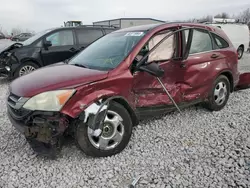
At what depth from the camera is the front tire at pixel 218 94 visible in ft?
13.7

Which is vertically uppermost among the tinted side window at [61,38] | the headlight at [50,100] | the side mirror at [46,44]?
the tinted side window at [61,38]

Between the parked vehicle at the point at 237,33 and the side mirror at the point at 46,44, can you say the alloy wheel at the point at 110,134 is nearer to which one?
the side mirror at the point at 46,44

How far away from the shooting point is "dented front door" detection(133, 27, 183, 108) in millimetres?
3182

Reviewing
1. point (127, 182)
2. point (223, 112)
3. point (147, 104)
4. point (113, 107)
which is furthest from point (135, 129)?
point (223, 112)

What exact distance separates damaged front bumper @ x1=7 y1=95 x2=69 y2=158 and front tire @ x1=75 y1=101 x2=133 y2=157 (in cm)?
22

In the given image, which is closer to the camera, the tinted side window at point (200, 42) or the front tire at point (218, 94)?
the tinted side window at point (200, 42)

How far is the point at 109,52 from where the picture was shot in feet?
11.2

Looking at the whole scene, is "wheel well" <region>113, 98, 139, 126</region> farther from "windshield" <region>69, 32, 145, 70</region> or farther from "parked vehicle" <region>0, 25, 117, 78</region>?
"parked vehicle" <region>0, 25, 117, 78</region>

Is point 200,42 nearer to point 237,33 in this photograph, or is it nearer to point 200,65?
point 200,65

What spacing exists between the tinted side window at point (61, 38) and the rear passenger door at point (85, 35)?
24 cm

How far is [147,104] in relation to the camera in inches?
130

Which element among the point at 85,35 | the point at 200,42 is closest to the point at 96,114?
the point at 200,42

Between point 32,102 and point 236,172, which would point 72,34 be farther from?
point 236,172

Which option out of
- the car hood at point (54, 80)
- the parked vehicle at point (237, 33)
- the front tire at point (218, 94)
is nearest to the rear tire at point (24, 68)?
the car hood at point (54, 80)
